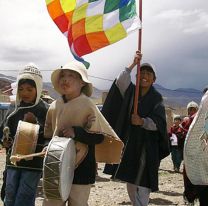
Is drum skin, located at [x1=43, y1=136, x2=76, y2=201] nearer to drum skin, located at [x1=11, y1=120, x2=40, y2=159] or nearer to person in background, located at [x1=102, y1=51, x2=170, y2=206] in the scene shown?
drum skin, located at [x1=11, y1=120, x2=40, y2=159]

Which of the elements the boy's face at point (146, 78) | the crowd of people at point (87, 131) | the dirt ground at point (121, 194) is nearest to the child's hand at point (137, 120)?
the crowd of people at point (87, 131)

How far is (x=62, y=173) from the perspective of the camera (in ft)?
12.3

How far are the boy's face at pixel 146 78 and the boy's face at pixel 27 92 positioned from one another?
50.3 inches

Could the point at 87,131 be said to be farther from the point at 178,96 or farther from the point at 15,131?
the point at 178,96

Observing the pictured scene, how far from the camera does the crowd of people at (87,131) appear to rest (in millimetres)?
4023

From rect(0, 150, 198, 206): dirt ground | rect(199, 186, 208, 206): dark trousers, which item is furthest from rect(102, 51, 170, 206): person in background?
rect(0, 150, 198, 206): dirt ground

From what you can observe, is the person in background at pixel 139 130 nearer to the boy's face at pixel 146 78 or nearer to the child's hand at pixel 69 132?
the boy's face at pixel 146 78

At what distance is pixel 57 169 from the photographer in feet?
12.2

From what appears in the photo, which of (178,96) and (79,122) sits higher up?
(178,96)

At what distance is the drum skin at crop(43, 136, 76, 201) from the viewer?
3.73 m

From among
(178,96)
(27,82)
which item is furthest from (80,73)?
(178,96)

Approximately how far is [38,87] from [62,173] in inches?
47.2

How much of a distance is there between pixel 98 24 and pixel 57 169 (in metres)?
2.78

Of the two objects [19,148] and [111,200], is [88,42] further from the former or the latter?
[111,200]
